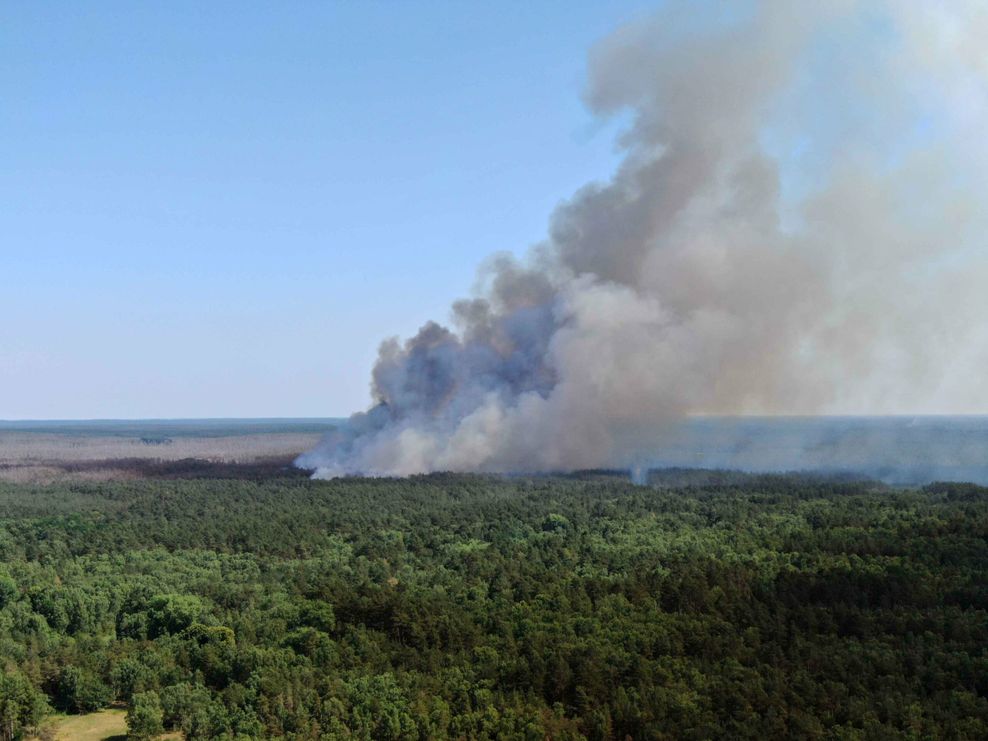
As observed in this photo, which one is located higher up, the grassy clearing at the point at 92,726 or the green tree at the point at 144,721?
the green tree at the point at 144,721

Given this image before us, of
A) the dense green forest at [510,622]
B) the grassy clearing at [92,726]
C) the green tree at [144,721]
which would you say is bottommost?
the grassy clearing at [92,726]

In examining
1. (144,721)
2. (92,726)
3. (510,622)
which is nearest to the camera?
(144,721)

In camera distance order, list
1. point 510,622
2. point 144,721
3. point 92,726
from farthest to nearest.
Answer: point 510,622
point 92,726
point 144,721

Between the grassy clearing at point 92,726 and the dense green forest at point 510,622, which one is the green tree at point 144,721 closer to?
the dense green forest at point 510,622

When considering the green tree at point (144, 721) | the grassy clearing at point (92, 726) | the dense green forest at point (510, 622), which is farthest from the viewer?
the grassy clearing at point (92, 726)

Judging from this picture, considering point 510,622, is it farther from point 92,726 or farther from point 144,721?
point 92,726

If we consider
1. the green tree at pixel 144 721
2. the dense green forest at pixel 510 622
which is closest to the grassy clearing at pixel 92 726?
the dense green forest at pixel 510 622

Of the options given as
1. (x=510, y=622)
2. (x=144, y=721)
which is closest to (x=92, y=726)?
(x=144, y=721)

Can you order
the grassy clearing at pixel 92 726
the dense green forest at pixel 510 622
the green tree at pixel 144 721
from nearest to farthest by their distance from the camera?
1. the dense green forest at pixel 510 622
2. the green tree at pixel 144 721
3. the grassy clearing at pixel 92 726

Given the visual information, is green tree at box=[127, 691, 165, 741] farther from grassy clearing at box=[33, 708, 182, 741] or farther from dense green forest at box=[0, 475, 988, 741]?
grassy clearing at box=[33, 708, 182, 741]
